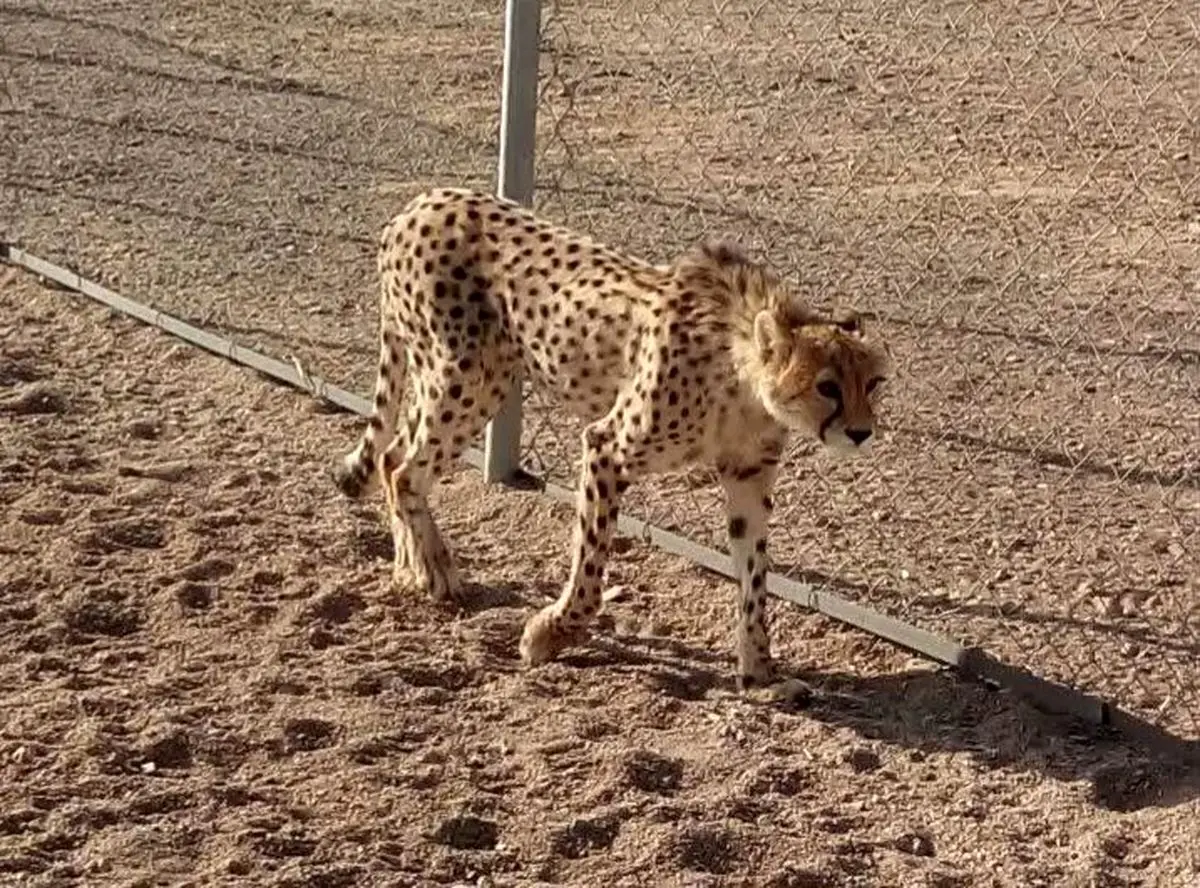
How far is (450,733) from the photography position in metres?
4.39

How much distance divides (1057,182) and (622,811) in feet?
16.4

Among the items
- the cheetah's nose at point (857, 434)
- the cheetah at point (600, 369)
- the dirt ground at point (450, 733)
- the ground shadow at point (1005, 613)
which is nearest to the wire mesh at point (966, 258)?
the ground shadow at point (1005, 613)

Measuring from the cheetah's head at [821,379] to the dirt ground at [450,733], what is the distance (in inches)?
25.4

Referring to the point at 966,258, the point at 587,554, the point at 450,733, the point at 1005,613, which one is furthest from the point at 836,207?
the point at 450,733

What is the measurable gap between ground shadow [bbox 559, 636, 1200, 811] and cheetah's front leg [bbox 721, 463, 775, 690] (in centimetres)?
8

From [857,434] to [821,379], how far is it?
123mm

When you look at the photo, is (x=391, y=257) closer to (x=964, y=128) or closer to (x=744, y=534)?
(x=744, y=534)

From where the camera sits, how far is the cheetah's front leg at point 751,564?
15.1ft

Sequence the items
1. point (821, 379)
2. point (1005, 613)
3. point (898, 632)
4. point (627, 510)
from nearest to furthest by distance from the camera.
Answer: point (821, 379) < point (898, 632) < point (1005, 613) < point (627, 510)

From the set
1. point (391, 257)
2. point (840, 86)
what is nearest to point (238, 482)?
point (391, 257)

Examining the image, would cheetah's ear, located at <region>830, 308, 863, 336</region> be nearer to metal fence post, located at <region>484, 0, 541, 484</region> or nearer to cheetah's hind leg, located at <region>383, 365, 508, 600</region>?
cheetah's hind leg, located at <region>383, 365, 508, 600</region>

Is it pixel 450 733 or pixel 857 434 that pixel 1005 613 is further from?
pixel 450 733

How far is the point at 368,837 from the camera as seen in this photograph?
3986 mm

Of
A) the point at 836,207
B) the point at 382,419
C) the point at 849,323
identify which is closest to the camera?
the point at 849,323
